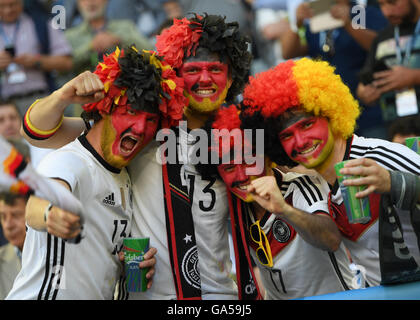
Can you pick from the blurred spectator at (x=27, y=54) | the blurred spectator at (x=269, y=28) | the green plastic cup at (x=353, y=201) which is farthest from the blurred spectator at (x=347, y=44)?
the green plastic cup at (x=353, y=201)

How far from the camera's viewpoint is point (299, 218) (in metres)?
2.79

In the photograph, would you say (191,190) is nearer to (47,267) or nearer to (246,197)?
(246,197)

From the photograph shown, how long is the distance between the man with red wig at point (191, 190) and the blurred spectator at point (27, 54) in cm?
174

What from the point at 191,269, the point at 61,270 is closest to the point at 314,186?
the point at 191,269

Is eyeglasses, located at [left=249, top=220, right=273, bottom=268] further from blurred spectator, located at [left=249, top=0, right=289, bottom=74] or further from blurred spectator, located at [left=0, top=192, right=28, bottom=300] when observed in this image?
blurred spectator, located at [left=249, top=0, right=289, bottom=74]

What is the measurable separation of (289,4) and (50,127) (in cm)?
292

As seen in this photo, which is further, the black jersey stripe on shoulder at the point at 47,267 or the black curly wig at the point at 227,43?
the black curly wig at the point at 227,43

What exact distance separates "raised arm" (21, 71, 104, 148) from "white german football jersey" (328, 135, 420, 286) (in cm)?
138

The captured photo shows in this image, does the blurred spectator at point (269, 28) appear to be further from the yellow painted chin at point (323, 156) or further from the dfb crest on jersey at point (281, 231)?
the dfb crest on jersey at point (281, 231)

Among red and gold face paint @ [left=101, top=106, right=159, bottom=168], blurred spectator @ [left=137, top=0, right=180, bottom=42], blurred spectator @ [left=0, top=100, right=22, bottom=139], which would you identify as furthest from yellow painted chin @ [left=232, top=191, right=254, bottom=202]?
blurred spectator @ [left=137, top=0, right=180, bottom=42]

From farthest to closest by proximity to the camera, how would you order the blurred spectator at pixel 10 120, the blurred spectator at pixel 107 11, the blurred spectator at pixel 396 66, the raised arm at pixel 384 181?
the blurred spectator at pixel 107 11, the blurred spectator at pixel 10 120, the blurred spectator at pixel 396 66, the raised arm at pixel 384 181

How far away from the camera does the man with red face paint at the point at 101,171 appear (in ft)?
8.78

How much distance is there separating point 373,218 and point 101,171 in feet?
4.62
